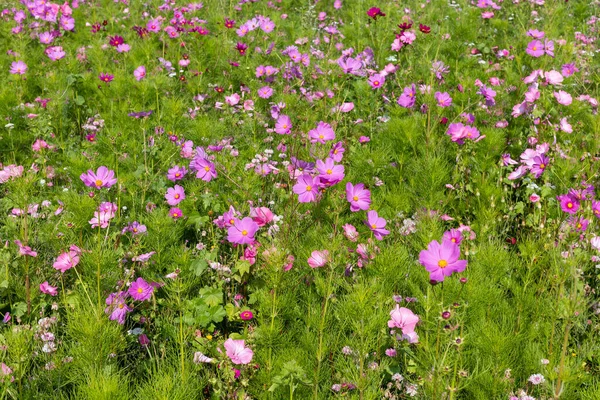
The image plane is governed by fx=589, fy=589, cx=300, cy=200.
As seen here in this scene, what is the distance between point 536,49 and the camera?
4371 millimetres

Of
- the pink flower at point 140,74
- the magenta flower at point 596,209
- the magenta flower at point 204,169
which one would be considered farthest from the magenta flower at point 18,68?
the magenta flower at point 596,209

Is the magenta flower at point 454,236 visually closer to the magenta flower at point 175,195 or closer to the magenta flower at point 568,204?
the magenta flower at point 568,204

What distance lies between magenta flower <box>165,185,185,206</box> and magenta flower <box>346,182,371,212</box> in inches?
38.6

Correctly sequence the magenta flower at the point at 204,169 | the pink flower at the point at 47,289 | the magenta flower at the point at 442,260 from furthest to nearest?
the magenta flower at the point at 204,169 → the pink flower at the point at 47,289 → the magenta flower at the point at 442,260

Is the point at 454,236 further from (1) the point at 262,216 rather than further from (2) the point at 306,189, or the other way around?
(1) the point at 262,216

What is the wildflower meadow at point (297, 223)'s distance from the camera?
2.04 m

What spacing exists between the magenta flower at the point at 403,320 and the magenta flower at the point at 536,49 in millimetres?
2930

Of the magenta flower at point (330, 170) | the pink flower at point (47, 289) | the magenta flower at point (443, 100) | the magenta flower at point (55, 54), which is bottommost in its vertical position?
the magenta flower at point (55, 54)

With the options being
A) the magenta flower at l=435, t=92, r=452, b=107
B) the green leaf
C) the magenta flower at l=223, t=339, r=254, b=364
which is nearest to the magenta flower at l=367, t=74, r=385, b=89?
the magenta flower at l=435, t=92, r=452, b=107

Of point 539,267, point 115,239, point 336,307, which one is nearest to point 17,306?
point 115,239

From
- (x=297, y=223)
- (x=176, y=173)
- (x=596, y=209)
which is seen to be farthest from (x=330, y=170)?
(x=596, y=209)

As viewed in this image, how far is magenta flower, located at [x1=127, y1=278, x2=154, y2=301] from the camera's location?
2414 mm

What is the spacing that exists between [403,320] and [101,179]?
1678 mm

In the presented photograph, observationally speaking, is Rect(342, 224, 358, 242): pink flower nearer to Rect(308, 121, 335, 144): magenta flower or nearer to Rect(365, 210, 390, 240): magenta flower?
Rect(365, 210, 390, 240): magenta flower
